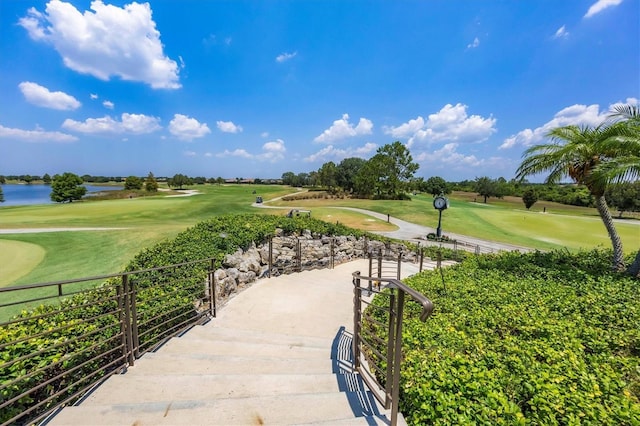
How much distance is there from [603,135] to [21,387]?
518 inches

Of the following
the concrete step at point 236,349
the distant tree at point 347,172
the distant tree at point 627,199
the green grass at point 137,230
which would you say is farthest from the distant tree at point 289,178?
the concrete step at point 236,349

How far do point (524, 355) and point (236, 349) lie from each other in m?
3.45

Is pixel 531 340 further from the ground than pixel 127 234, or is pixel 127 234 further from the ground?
pixel 531 340

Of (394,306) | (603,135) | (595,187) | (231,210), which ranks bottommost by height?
(231,210)

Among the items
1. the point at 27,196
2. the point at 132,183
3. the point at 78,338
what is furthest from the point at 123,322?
the point at 27,196

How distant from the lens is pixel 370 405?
2.55 meters

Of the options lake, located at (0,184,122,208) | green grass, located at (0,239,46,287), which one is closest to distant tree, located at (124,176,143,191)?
Answer: lake, located at (0,184,122,208)

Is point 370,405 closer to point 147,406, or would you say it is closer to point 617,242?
point 147,406

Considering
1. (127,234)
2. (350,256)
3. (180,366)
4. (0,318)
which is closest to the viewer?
(180,366)

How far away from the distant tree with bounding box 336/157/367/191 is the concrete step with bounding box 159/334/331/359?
6797 cm

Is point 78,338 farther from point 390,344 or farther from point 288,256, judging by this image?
point 288,256

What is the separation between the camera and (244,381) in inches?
114

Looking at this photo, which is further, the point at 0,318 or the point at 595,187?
the point at 595,187

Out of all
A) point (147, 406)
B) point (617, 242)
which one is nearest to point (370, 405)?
point (147, 406)
